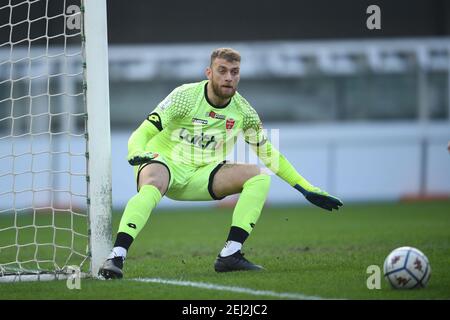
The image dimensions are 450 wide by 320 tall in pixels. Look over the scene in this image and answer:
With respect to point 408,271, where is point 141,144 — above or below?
above

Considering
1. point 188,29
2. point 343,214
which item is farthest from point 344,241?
point 188,29

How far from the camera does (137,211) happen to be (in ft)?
22.2

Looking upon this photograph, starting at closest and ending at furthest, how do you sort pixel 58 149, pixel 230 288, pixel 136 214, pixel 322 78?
1. pixel 230 288
2. pixel 136 214
3. pixel 58 149
4. pixel 322 78

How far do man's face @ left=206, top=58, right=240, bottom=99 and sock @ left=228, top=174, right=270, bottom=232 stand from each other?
75 centimetres

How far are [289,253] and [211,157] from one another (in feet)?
5.41

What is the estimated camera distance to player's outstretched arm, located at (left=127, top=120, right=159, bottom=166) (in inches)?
259

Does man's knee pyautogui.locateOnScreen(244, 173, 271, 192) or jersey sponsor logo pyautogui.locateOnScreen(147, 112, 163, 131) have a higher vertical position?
jersey sponsor logo pyautogui.locateOnScreen(147, 112, 163, 131)

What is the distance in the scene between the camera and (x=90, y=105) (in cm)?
690

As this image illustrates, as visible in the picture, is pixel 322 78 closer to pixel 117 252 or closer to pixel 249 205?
pixel 249 205

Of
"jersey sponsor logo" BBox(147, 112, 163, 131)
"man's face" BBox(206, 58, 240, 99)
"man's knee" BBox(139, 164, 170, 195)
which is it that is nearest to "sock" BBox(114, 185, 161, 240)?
"man's knee" BBox(139, 164, 170, 195)

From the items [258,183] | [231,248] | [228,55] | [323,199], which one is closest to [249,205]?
[258,183]

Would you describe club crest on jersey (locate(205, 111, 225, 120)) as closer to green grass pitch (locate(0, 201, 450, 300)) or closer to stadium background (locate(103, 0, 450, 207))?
green grass pitch (locate(0, 201, 450, 300))

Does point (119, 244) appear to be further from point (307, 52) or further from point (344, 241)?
point (307, 52)

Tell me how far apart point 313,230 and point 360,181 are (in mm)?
7224
